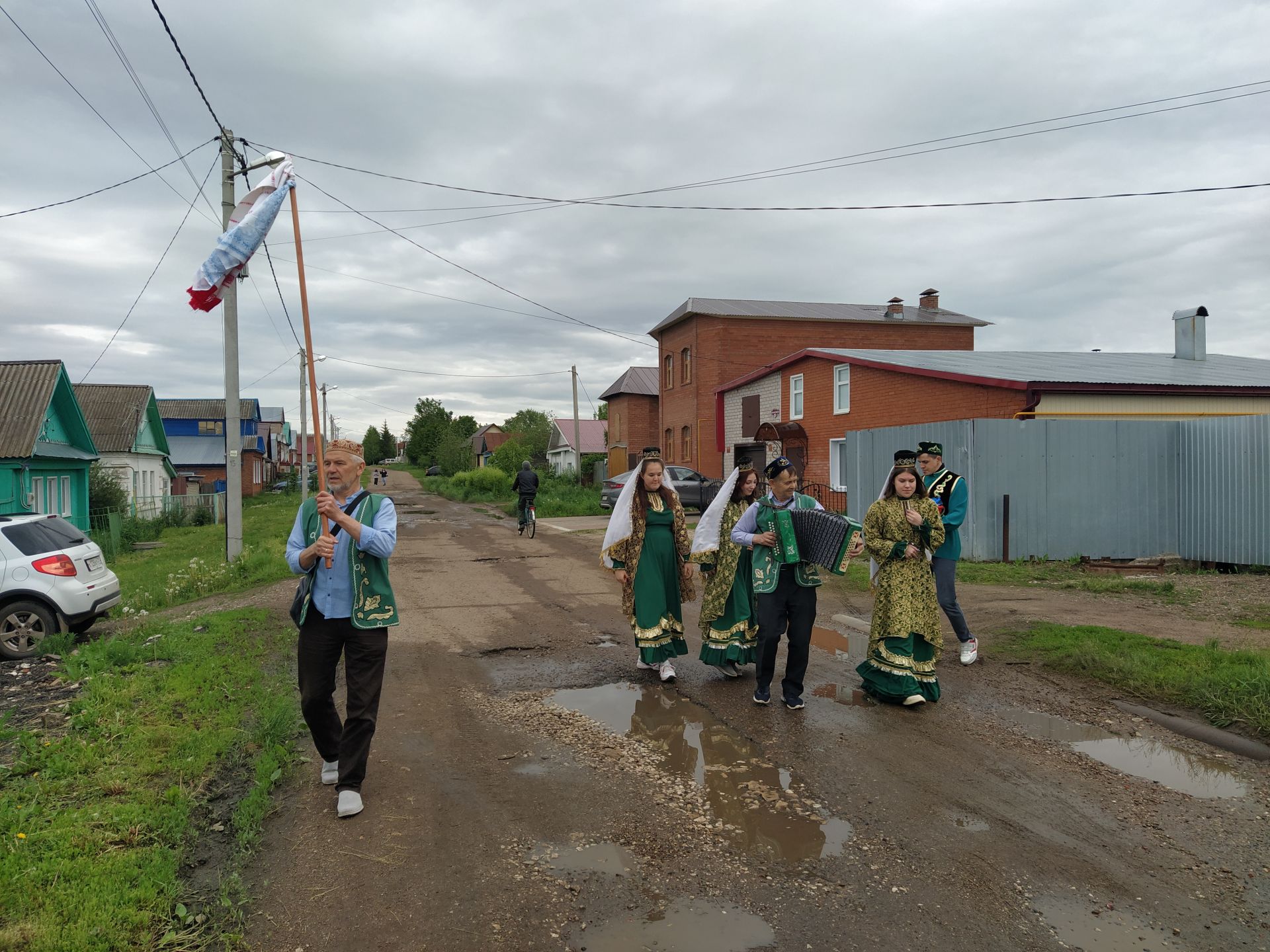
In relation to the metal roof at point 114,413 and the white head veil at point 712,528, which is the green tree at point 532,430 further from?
the white head veil at point 712,528

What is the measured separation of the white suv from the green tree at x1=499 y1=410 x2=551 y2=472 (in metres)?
39.1

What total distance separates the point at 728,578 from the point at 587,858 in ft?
10.8

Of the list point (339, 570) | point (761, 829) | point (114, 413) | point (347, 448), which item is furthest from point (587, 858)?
point (114, 413)

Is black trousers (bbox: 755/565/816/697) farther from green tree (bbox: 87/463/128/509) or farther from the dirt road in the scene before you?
green tree (bbox: 87/463/128/509)

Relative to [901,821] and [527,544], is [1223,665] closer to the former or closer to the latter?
[901,821]

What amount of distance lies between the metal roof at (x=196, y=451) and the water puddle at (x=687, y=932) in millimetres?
48124

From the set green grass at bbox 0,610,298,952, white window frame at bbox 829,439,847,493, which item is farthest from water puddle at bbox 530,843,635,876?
white window frame at bbox 829,439,847,493

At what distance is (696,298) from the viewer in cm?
A: 3653

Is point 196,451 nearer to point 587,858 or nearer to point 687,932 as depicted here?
point 587,858

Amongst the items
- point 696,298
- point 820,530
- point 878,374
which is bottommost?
point 820,530

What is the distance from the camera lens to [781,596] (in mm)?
6055

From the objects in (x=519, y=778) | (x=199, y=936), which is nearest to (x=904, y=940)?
(x=519, y=778)

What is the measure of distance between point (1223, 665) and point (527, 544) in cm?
1406

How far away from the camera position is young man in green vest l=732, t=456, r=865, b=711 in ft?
19.7
